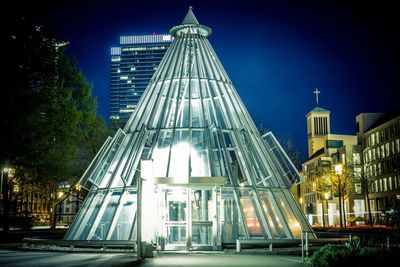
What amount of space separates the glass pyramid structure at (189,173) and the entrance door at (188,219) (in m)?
0.04

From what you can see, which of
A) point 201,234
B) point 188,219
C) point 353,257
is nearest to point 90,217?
point 201,234

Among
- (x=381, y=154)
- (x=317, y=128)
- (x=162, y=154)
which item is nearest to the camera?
(x=162, y=154)

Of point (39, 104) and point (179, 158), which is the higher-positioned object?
point (39, 104)

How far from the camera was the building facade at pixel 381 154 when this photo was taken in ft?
214

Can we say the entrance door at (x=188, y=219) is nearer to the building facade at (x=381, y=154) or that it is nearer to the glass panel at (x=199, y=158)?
the glass panel at (x=199, y=158)

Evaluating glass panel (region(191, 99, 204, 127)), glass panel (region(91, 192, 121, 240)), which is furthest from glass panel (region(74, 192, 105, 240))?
glass panel (region(191, 99, 204, 127))

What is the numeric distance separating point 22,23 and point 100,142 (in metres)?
17.6

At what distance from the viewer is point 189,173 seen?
20938 mm

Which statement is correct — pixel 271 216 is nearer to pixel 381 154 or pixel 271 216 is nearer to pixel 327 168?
pixel 381 154

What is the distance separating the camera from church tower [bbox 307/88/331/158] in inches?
4291

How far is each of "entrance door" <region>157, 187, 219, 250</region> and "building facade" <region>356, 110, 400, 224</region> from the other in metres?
47.0

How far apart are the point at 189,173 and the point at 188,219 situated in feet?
9.57

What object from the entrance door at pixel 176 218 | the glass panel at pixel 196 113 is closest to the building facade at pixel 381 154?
the glass panel at pixel 196 113

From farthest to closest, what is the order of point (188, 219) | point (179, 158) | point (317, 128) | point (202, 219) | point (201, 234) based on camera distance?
1. point (317, 128)
2. point (179, 158)
3. point (202, 219)
4. point (201, 234)
5. point (188, 219)
